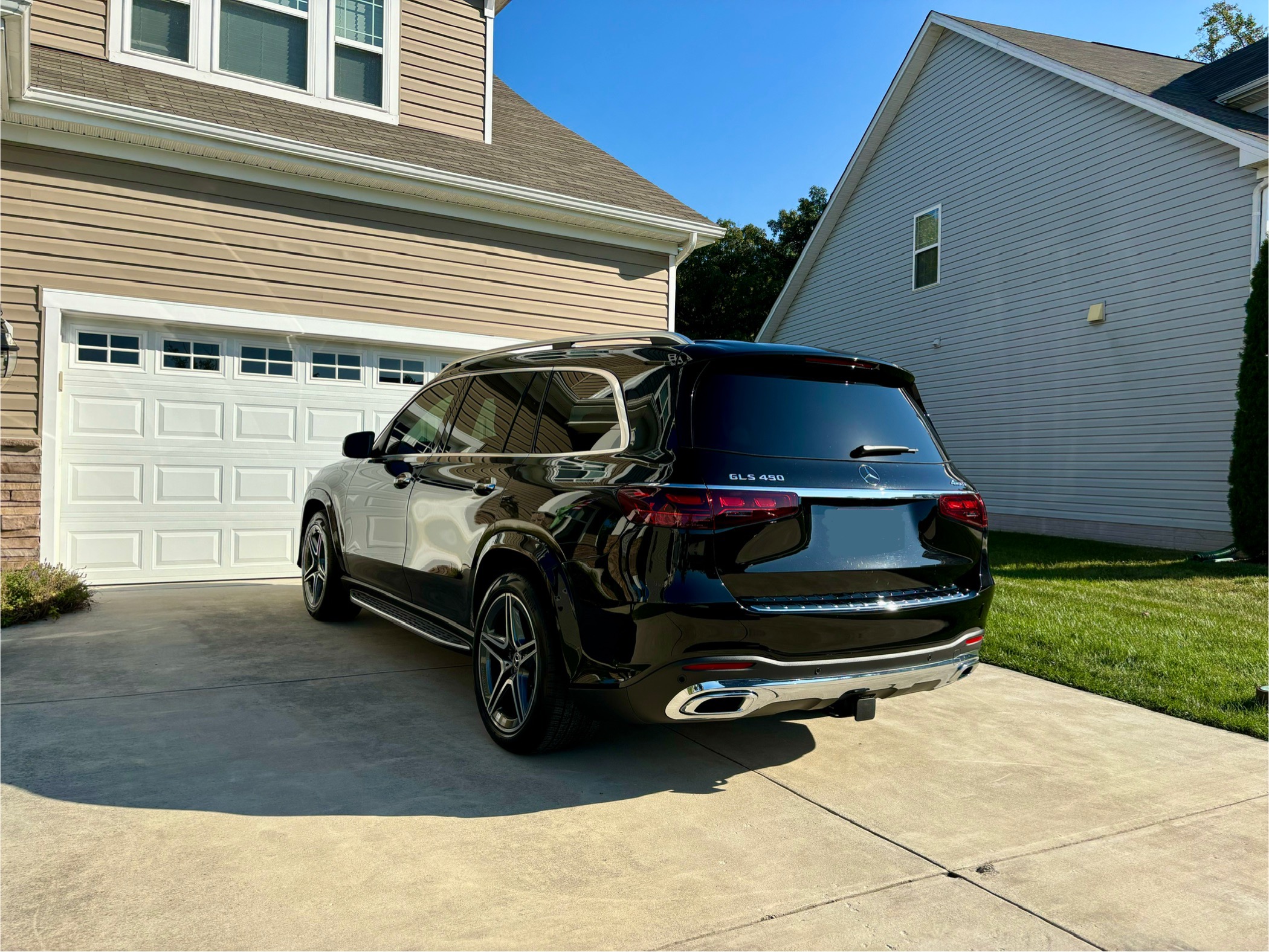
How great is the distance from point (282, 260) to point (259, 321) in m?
0.65

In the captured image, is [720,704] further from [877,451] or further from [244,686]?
[244,686]

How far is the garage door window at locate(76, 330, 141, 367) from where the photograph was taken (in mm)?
7918

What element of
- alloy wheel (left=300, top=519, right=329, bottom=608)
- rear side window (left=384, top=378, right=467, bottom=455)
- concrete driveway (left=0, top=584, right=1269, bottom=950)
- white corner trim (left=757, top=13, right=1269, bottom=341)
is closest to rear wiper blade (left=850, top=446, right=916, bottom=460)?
concrete driveway (left=0, top=584, right=1269, bottom=950)

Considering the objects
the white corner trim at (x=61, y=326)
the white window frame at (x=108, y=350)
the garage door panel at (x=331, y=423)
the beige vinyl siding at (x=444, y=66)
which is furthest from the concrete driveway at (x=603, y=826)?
the beige vinyl siding at (x=444, y=66)

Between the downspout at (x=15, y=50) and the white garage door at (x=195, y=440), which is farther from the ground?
the downspout at (x=15, y=50)

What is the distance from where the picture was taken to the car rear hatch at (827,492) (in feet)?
10.9

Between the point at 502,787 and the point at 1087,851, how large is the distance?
6.92 feet

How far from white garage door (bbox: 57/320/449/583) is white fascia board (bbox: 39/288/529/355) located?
0.15m

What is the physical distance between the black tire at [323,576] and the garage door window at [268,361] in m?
2.52

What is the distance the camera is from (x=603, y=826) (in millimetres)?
3287

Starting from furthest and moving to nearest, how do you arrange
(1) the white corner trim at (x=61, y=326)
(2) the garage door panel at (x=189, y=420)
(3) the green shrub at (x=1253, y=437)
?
1. (3) the green shrub at (x=1253, y=437)
2. (2) the garage door panel at (x=189, y=420)
3. (1) the white corner trim at (x=61, y=326)

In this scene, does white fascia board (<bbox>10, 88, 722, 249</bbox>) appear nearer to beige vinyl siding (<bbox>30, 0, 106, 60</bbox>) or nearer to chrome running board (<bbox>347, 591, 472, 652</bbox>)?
beige vinyl siding (<bbox>30, 0, 106, 60</bbox>)

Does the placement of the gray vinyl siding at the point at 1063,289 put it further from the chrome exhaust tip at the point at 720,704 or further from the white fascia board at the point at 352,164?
the chrome exhaust tip at the point at 720,704

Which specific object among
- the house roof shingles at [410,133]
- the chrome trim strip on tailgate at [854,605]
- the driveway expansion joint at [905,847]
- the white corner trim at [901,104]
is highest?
the white corner trim at [901,104]
